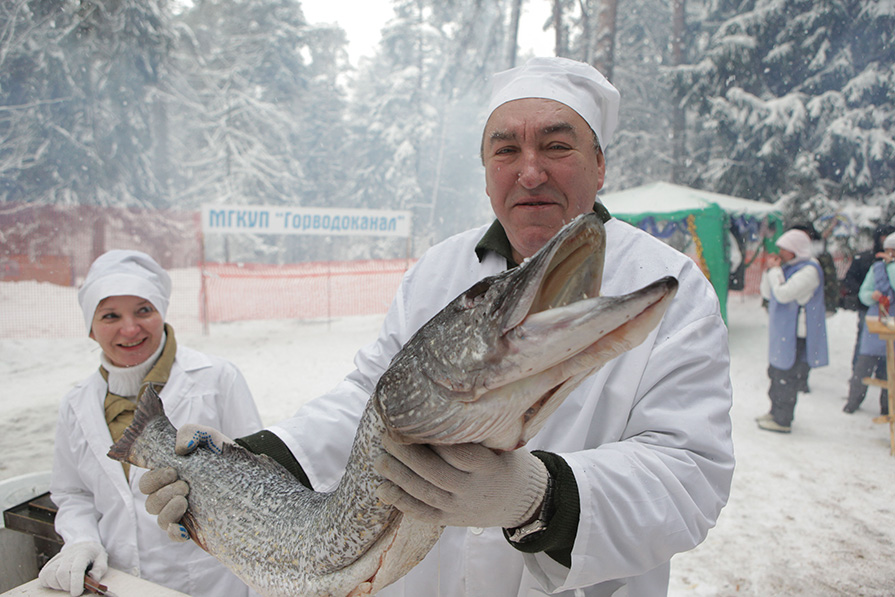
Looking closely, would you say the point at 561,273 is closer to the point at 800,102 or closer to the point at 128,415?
the point at 128,415

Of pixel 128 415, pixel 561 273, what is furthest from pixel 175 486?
pixel 561 273

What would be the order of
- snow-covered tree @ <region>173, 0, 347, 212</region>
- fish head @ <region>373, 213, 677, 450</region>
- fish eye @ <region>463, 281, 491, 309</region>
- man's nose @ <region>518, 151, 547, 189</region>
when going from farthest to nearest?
snow-covered tree @ <region>173, 0, 347, 212</region>, man's nose @ <region>518, 151, 547, 189</region>, fish eye @ <region>463, 281, 491, 309</region>, fish head @ <region>373, 213, 677, 450</region>

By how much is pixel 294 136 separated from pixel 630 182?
20.4 m

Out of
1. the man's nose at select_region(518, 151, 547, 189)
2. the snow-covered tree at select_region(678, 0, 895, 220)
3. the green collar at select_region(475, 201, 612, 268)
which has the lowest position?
the green collar at select_region(475, 201, 612, 268)

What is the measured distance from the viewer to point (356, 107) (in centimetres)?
3684

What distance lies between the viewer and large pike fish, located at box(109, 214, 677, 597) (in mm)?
864

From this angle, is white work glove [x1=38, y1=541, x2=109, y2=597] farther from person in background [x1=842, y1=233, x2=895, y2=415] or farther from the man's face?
person in background [x1=842, y1=233, x2=895, y2=415]

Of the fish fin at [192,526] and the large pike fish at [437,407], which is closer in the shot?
the large pike fish at [437,407]

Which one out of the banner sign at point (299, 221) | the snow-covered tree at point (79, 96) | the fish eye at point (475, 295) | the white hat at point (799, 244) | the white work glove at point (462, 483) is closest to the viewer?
the fish eye at point (475, 295)

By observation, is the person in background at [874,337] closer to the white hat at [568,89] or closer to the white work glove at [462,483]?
the white hat at [568,89]

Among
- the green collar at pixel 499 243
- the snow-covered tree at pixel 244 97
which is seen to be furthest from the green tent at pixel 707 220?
the snow-covered tree at pixel 244 97

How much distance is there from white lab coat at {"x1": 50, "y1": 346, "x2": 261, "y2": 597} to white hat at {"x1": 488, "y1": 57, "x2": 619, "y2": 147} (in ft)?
7.22

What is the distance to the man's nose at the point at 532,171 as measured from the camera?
173 cm

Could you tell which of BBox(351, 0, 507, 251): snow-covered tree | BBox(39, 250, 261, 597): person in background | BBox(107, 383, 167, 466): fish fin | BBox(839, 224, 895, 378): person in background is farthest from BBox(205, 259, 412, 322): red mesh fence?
BBox(351, 0, 507, 251): snow-covered tree
